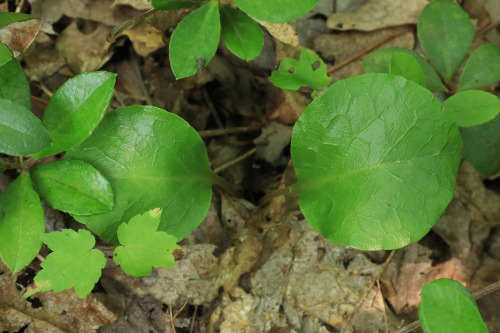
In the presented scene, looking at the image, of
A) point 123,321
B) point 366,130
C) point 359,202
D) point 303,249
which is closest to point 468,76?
point 366,130

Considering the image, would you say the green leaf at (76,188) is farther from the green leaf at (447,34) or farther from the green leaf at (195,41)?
the green leaf at (447,34)

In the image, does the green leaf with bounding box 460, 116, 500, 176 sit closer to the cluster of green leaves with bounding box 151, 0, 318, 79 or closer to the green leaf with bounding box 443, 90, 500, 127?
the green leaf with bounding box 443, 90, 500, 127

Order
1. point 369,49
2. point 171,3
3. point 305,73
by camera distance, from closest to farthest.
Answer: point 171,3 < point 305,73 < point 369,49

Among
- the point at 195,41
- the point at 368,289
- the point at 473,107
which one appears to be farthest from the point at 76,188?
the point at 473,107

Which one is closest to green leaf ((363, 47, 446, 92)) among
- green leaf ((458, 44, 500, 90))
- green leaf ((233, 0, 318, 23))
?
green leaf ((458, 44, 500, 90))

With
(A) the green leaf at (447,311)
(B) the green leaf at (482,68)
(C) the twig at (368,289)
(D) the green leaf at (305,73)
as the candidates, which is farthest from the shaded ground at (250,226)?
(A) the green leaf at (447,311)

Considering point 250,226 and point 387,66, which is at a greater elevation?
point 387,66

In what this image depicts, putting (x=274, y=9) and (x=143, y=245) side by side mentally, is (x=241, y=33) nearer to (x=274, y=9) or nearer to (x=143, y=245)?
(x=274, y=9)
